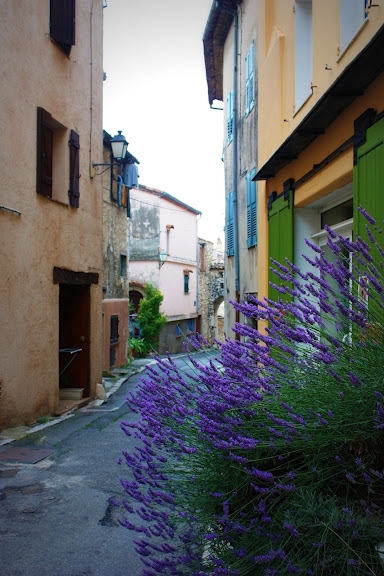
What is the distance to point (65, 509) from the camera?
424cm

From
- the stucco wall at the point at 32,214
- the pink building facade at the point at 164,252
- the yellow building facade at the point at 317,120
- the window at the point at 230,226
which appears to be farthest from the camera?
the pink building facade at the point at 164,252

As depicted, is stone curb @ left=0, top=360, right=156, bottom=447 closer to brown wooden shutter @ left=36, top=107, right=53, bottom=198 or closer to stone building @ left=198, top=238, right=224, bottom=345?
brown wooden shutter @ left=36, top=107, right=53, bottom=198

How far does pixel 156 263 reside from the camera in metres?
29.3

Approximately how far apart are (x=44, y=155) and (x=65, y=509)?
5716mm

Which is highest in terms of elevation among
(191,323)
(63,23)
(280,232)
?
(63,23)

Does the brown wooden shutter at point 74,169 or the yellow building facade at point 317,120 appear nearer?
the yellow building facade at point 317,120

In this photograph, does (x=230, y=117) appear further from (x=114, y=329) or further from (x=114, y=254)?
(x=114, y=329)

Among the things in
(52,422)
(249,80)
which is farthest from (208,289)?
(52,422)

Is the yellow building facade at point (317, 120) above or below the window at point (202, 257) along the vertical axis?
below

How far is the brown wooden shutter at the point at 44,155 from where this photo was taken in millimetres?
8094

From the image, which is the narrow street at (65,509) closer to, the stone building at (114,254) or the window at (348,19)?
the window at (348,19)

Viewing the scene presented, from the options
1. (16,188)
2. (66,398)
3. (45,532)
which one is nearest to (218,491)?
(45,532)

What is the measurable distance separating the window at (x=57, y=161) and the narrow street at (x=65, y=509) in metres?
3.91

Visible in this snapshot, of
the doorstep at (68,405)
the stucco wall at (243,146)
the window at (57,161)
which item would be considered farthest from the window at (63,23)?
the doorstep at (68,405)
